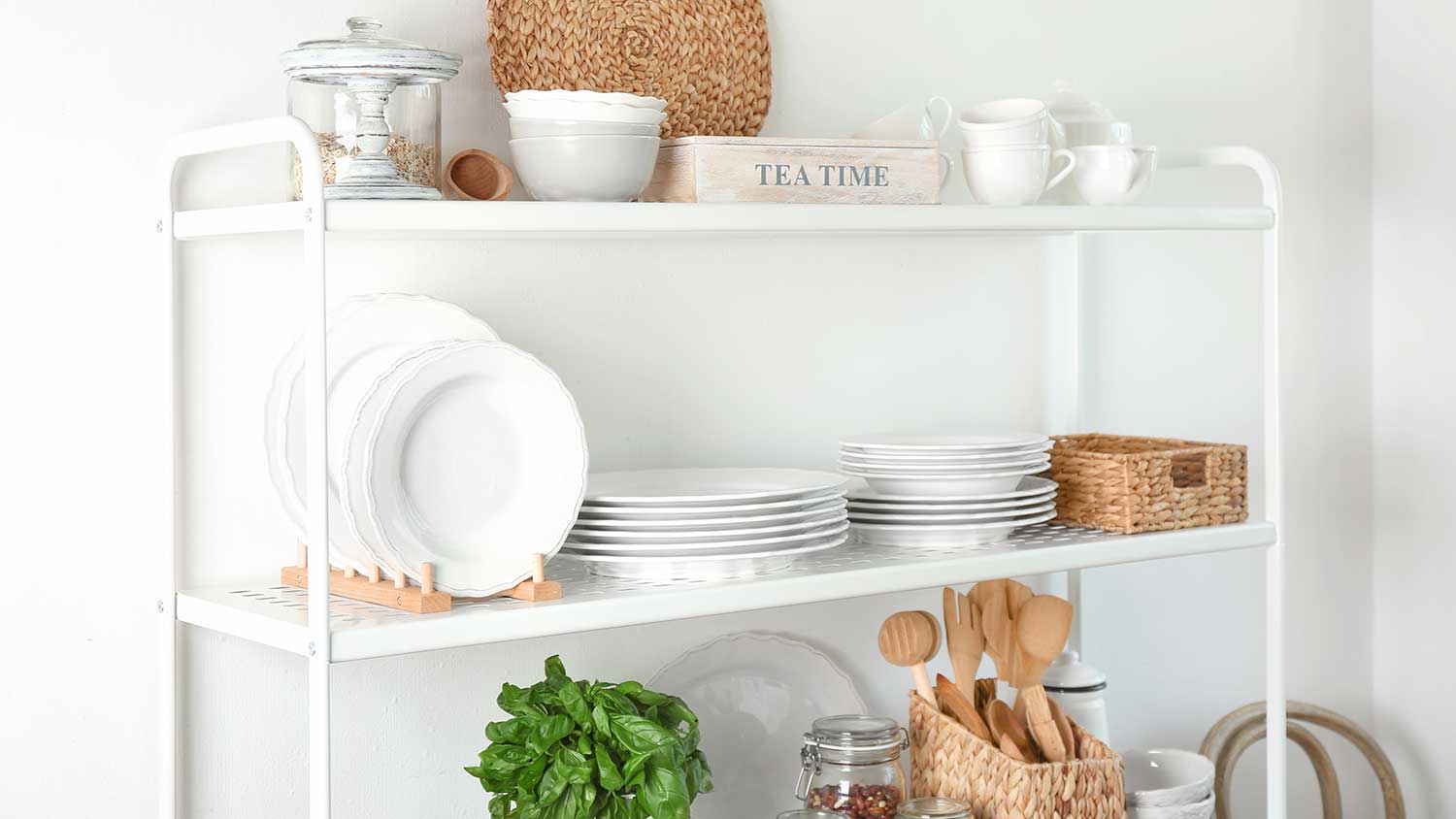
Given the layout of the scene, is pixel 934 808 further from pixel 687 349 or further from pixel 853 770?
pixel 687 349

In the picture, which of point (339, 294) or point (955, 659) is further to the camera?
point (955, 659)

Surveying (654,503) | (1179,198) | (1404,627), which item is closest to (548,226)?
(654,503)

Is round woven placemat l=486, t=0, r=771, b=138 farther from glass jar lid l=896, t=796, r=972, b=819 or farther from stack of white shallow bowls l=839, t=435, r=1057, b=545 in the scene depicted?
glass jar lid l=896, t=796, r=972, b=819

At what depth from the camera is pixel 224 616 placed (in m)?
1.33

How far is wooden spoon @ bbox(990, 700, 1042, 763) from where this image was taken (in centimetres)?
168

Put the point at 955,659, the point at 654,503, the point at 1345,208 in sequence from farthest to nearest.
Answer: the point at 1345,208 → the point at 955,659 → the point at 654,503

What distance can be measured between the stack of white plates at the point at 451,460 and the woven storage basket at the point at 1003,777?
0.54 m

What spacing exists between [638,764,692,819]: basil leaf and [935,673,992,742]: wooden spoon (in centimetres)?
44

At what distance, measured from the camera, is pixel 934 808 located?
157 cm

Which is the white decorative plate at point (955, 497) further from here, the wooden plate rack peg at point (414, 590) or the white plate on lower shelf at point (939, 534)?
the wooden plate rack peg at point (414, 590)

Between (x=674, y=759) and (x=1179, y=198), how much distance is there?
1.26 m

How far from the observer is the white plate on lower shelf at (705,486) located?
4.68ft

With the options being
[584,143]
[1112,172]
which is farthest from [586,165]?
[1112,172]

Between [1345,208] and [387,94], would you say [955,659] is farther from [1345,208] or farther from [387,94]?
[1345,208]
